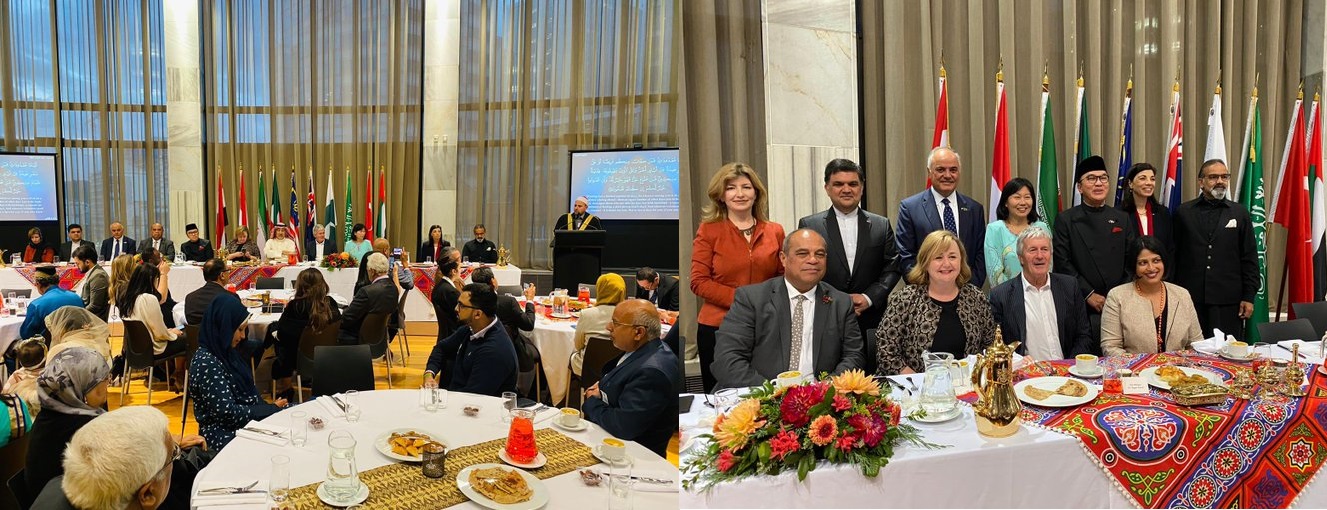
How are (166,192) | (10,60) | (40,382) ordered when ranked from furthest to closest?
1. (166,192)
2. (10,60)
3. (40,382)

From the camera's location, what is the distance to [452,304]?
16.2 feet

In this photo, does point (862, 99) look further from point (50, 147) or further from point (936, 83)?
→ point (50, 147)

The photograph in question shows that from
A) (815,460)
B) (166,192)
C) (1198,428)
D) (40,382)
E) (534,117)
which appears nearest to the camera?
(815,460)

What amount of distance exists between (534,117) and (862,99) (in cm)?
679

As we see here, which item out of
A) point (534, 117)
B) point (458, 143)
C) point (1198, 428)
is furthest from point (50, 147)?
point (1198, 428)

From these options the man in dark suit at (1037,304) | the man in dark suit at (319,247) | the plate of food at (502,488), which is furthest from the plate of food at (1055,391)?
the man in dark suit at (319,247)

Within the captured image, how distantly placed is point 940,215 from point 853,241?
1.72 feet

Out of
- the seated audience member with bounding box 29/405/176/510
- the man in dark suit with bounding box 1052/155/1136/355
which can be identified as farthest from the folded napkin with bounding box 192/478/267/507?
the man in dark suit with bounding box 1052/155/1136/355

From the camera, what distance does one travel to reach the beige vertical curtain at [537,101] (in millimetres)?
10289

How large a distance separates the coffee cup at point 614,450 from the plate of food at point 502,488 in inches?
6.6

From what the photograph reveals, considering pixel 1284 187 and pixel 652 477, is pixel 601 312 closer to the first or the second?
pixel 652 477

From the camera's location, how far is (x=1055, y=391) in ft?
7.02

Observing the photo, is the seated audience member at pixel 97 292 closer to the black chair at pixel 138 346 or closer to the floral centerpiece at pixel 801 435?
the black chair at pixel 138 346

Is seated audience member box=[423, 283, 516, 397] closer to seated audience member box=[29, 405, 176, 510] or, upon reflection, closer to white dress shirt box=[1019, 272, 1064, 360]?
seated audience member box=[29, 405, 176, 510]
